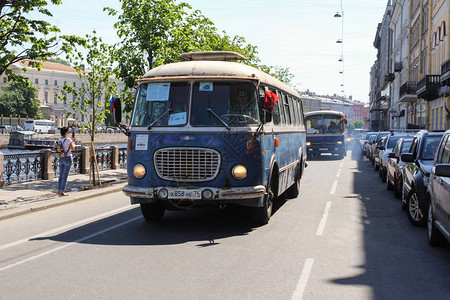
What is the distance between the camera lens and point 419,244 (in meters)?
7.92

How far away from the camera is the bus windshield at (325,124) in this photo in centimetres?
3343

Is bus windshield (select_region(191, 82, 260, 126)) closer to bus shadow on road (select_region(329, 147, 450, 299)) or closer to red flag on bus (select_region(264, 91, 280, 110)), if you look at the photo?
red flag on bus (select_region(264, 91, 280, 110))

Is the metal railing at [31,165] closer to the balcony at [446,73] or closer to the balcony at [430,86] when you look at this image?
the balcony at [446,73]

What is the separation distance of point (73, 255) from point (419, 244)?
4.77 meters

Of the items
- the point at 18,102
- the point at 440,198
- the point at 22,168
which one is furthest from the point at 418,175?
the point at 18,102

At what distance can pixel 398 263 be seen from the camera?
6727 mm

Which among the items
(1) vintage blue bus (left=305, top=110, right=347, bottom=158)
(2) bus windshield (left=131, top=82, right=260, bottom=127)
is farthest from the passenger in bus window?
(2) bus windshield (left=131, top=82, right=260, bottom=127)

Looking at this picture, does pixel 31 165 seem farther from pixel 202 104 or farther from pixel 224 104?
pixel 224 104

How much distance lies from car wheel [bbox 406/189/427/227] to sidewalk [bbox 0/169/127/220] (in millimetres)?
7454

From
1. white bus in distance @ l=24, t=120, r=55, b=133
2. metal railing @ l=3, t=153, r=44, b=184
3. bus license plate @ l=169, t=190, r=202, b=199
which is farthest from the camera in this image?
white bus in distance @ l=24, t=120, r=55, b=133

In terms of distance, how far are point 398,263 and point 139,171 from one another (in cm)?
416

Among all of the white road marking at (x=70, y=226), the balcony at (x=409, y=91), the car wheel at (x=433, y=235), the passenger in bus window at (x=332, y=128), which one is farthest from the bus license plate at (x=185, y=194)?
the balcony at (x=409, y=91)

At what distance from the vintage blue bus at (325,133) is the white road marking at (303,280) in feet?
87.9

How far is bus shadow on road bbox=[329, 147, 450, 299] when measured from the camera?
5574 mm
